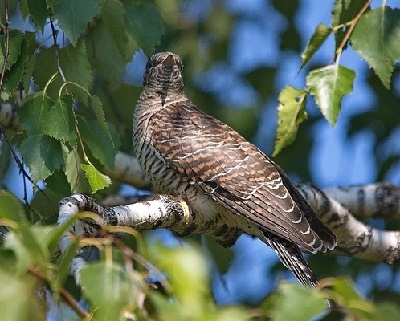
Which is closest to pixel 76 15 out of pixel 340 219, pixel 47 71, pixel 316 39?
pixel 47 71

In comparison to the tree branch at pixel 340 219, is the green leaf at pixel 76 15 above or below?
above

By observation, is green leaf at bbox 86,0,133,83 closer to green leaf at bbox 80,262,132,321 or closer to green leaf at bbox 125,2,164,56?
green leaf at bbox 125,2,164,56

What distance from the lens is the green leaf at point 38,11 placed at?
3271 mm

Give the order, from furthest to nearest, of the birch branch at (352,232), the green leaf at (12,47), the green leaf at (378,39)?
the birch branch at (352,232) < the green leaf at (378,39) < the green leaf at (12,47)

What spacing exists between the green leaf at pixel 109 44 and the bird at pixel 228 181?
0.75 metres

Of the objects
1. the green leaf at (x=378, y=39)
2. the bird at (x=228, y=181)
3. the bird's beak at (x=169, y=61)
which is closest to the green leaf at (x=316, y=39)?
the green leaf at (x=378, y=39)

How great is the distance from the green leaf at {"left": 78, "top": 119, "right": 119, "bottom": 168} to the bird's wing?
88cm

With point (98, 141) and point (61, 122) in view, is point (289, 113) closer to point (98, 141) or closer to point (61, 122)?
point (98, 141)

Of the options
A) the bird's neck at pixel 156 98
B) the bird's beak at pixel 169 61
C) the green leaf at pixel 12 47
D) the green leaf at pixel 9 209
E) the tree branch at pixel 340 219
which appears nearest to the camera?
the green leaf at pixel 9 209

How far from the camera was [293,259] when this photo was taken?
406 centimetres

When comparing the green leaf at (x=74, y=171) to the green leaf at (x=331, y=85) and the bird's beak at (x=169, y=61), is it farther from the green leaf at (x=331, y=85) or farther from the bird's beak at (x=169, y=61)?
the bird's beak at (x=169, y=61)

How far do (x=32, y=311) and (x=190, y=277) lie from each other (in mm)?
321

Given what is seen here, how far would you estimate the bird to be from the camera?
13.3 ft

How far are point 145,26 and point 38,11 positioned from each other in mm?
512
